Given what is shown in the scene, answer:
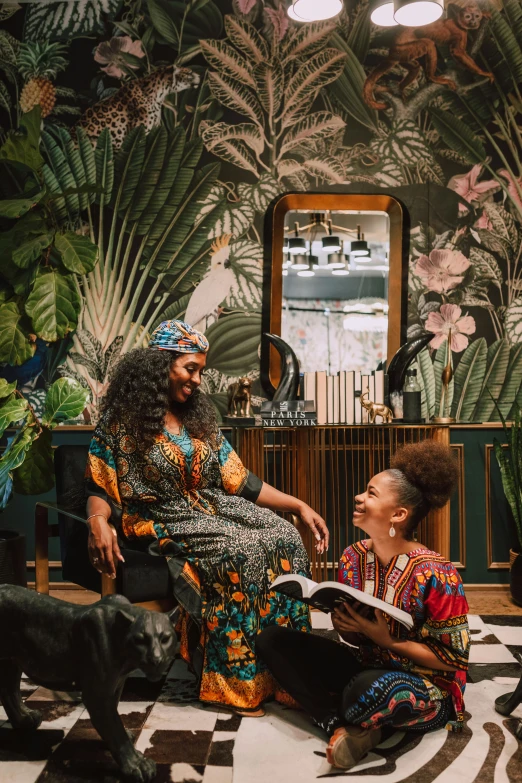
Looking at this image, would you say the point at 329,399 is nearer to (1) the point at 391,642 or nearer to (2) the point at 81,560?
(2) the point at 81,560

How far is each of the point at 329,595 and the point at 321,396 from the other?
5.67 ft

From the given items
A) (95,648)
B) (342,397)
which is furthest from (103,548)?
(342,397)

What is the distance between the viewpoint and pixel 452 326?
423cm

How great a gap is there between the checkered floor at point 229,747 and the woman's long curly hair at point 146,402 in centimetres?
96

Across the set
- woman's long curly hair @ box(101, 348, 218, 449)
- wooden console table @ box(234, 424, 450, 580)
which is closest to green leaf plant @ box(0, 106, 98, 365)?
woman's long curly hair @ box(101, 348, 218, 449)

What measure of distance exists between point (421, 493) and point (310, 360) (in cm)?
190

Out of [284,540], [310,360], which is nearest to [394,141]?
[310,360]

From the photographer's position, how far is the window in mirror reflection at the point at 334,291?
13.8 ft

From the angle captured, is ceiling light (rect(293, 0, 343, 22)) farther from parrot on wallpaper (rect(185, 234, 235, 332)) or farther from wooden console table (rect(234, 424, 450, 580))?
wooden console table (rect(234, 424, 450, 580))

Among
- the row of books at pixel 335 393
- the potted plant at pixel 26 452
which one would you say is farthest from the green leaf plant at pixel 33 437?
the row of books at pixel 335 393

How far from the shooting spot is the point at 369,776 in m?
2.14

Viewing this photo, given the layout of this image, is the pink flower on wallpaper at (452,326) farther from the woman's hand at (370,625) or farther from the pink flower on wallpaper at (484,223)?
the woman's hand at (370,625)

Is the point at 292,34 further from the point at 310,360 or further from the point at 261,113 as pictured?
the point at 310,360

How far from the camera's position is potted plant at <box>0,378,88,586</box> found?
11.0ft
